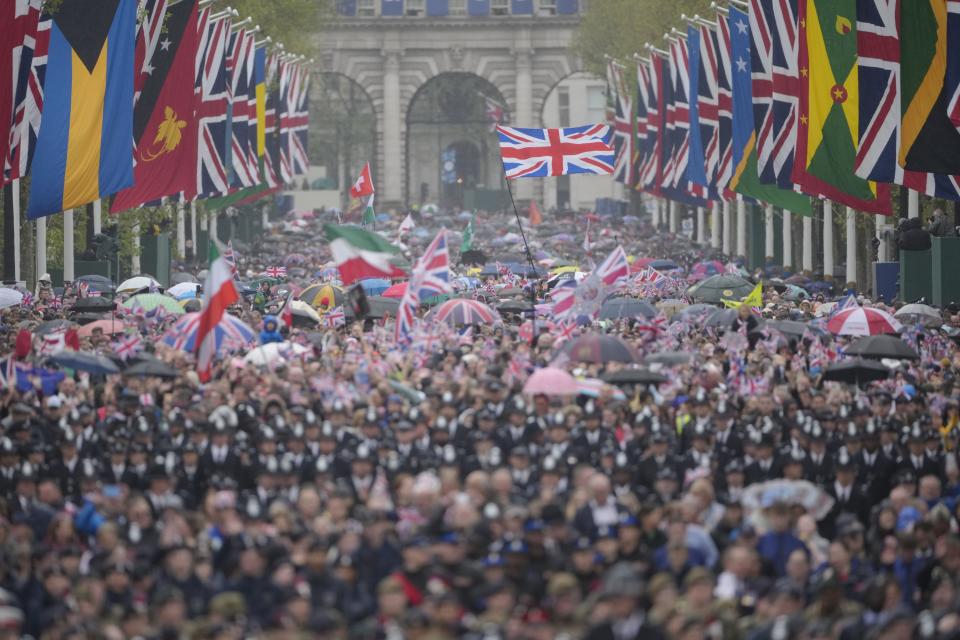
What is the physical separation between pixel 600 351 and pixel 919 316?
30.8 ft

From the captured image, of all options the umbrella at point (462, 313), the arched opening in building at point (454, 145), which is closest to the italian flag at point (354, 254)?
the umbrella at point (462, 313)

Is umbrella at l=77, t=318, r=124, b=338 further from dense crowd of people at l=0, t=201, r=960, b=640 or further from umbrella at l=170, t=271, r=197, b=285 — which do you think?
umbrella at l=170, t=271, r=197, b=285

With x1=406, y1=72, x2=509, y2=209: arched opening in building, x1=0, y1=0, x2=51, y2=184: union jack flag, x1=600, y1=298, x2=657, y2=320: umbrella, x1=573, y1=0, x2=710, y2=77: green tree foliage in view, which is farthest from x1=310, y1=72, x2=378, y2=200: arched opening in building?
x1=600, y1=298, x2=657, y2=320: umbrella

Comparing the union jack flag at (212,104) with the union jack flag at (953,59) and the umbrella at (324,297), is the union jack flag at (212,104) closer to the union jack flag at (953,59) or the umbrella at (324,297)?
the umbrella at (324,297)

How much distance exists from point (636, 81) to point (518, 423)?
174ft

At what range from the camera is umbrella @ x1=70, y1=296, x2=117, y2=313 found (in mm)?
33094

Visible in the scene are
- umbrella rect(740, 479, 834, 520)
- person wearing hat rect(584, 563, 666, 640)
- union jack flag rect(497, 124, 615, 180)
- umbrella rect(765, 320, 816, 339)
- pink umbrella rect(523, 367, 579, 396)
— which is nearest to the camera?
person wearing hat rect(584, 563, 666, 640)

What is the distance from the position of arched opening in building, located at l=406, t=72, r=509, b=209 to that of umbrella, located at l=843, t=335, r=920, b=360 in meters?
86.3

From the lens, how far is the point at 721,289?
38156mm

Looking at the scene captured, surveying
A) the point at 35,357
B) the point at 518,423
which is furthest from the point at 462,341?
the point at 518,423

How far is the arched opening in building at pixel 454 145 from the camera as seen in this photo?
116125 mm

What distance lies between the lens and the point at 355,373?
24.0 metres

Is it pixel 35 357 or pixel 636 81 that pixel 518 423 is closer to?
pixel 35 357

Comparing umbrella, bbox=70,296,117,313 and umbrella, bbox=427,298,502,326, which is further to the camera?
umbrella, bbox=70,296,117,313
